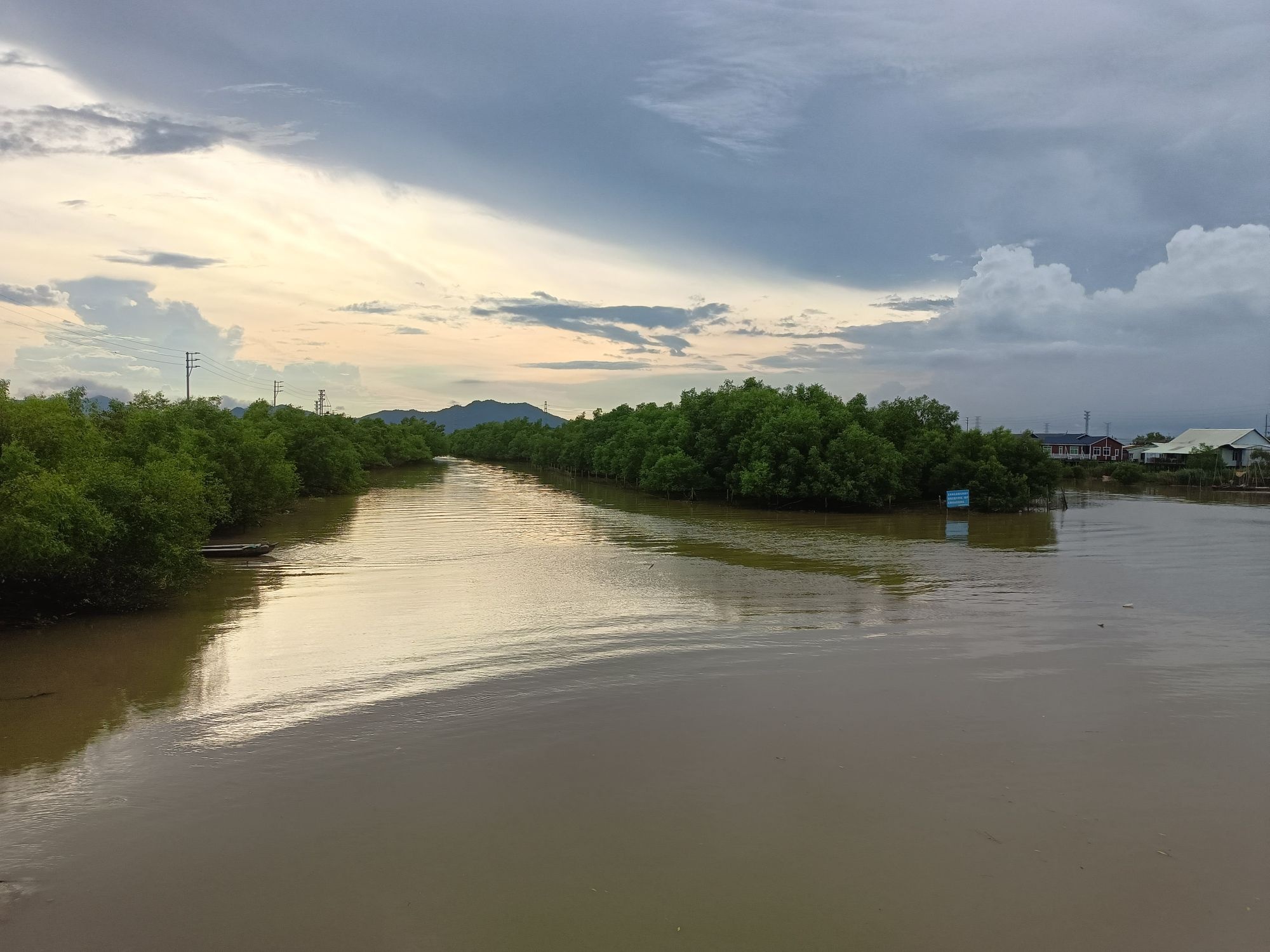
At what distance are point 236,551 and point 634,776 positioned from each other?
24.1 metres

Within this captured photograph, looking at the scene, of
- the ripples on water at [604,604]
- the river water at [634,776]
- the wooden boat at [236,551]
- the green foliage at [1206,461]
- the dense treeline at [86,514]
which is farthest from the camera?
the green foliage at [1206,461]

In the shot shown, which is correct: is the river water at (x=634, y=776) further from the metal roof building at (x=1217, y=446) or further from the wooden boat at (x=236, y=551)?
the metal roof building at (x=1217, y=446)

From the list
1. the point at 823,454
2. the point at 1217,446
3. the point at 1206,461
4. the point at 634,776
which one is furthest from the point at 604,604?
the point at 1217,446

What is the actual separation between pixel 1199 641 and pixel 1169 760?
30.5 feet

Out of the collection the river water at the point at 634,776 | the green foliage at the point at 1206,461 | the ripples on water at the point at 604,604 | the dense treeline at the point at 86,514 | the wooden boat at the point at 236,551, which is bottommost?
the river water at the point at 634,776

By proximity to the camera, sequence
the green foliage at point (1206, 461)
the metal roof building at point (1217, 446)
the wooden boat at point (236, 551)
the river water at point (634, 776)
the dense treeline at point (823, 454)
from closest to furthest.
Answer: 1. the river water at point (634, 776)
2. the wooden boat at point (236, 551)
3. the dense treeline at point (823, 454)
4. the green foliage at point (1206, 461)
5. the metal roof building at point (1217, 446)

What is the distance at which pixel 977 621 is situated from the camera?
19.9 meters

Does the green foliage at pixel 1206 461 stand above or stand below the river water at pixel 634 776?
above

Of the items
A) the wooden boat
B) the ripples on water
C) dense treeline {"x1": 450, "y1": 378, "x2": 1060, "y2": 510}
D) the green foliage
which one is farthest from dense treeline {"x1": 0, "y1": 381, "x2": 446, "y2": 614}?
the green foliage

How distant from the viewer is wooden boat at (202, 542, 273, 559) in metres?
28.5

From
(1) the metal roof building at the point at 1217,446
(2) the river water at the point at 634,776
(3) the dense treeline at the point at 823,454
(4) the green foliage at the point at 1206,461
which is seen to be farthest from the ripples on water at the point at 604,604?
(1) the metal roof building at the point at 1217,446

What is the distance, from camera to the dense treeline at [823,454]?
55.1 meters

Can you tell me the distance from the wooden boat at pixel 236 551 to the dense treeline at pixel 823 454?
33716 millimetres

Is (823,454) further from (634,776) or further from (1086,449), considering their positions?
(1086,449)
